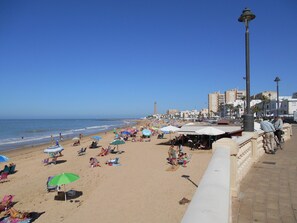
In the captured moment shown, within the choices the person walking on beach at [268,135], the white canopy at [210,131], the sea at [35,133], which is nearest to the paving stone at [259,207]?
the person walking on beach at [268,135]

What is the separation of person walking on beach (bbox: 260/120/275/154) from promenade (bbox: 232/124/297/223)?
211 cm

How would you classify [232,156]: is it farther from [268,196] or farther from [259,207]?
[268,196]

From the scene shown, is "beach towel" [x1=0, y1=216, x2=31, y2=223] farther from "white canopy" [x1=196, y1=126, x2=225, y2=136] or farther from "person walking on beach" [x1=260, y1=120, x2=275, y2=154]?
"white canopy" [x1=196, y1=126, x2=225, y2=136]

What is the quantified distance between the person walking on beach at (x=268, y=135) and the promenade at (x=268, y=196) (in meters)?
2.11

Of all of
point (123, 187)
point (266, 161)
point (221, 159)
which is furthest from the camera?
point (123, 187)

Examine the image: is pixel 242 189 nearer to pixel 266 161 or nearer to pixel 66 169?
pixel 266 161

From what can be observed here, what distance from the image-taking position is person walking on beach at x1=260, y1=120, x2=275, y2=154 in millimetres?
9359

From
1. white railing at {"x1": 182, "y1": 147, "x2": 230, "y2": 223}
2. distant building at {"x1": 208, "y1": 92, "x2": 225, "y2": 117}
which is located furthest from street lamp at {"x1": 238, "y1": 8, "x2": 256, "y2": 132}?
distant building at {"x1": 208, "y1": 92, "x2": 225, "y2": 117}

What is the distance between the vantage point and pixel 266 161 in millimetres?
8102

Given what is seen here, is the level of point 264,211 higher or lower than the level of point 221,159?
lower

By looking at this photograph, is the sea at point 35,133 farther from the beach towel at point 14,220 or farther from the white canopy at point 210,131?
the beach towel at point 14,220

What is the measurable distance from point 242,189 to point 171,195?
2.90 meters

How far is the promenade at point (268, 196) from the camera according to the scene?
396 centimetres

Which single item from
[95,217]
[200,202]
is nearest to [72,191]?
[95,217]
